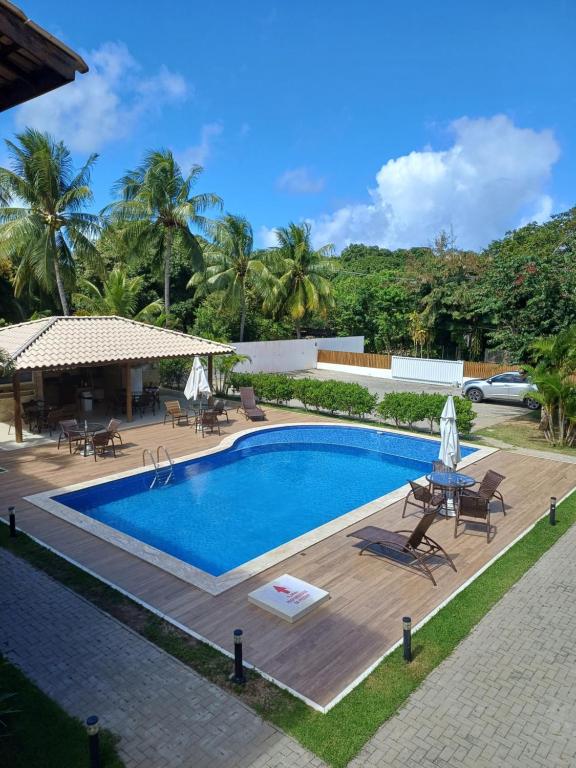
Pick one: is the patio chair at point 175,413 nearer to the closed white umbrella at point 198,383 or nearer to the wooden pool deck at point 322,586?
the closed white umbrella at point 198,383

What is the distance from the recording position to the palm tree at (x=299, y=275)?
3691cm

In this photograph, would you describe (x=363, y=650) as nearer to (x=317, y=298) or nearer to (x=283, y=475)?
(x=283, y=475)

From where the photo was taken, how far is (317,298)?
121ft

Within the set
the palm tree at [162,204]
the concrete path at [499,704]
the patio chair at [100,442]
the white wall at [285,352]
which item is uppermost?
the palm tree at [162,204]

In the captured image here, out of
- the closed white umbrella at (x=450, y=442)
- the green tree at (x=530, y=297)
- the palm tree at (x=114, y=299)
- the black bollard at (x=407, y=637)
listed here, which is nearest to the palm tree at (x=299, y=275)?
the palm tree at (x=114, y=299)

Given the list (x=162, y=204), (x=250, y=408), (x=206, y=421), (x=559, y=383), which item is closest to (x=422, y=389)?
(x=250, y=408)

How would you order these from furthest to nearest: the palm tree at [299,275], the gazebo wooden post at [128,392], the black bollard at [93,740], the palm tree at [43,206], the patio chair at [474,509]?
the palm tree at [299,275] → the palm tree at [43,206] → the gazebo wooden post at [128,392] → the patio chair at [474,509] → the black bollard at [93,740]

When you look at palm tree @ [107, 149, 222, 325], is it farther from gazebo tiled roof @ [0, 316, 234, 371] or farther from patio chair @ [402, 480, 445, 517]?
patio chair @ [402, 480, 445, 517]

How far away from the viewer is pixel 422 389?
2891 centimetres

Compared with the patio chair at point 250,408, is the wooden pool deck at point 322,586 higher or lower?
lower

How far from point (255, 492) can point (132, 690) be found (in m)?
7.74

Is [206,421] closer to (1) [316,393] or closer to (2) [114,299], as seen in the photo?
(1) [316,393]

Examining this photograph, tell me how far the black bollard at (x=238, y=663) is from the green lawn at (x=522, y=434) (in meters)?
13.0

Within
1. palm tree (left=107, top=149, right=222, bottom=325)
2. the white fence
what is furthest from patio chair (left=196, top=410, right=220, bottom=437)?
the white fence
